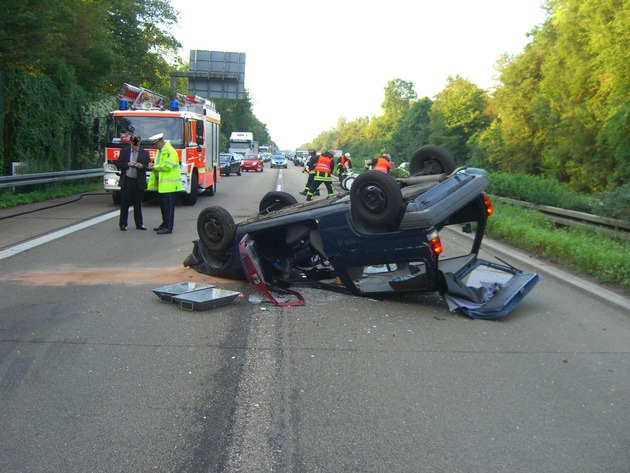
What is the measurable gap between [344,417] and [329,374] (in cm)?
77

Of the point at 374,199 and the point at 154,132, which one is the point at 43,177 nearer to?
the point at 154,132

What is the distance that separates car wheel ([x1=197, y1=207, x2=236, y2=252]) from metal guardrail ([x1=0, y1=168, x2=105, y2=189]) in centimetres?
1008

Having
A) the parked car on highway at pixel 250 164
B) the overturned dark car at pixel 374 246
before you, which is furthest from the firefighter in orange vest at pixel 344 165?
the parked car on highway at pixel 250 164

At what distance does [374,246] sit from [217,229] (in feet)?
7.19

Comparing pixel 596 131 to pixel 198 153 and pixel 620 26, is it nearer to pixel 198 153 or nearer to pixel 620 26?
pixel 620 26

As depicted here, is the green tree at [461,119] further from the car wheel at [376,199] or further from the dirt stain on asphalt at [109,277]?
the car wheel at [376,199]

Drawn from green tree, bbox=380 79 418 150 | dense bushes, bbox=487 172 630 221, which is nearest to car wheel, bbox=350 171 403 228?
dense bushes, bbox=487 172 630 221

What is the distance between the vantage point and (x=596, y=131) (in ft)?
80.5

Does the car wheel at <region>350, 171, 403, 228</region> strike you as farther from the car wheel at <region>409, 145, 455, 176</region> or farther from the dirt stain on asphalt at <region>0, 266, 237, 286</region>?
the dirt stain on asphalt at <region>0, 266, 237, 286</region>

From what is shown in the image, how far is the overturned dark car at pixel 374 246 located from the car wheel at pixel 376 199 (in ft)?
0.03

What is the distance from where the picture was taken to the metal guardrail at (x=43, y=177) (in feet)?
54.2

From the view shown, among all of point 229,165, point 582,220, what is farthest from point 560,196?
point 229,165

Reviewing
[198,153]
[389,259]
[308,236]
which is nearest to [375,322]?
[389,259]

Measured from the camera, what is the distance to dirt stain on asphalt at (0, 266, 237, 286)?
26.4 feet
